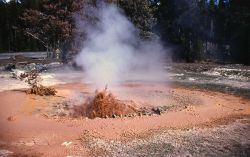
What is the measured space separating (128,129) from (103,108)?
98.1 inches

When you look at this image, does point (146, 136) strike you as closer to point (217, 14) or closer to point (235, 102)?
point (235, 102)

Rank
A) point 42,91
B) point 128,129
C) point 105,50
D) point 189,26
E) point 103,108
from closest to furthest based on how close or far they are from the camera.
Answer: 1. point 128,129
2. point 103,108
3. point 42,91
4. point 105,50
5. point 189,26

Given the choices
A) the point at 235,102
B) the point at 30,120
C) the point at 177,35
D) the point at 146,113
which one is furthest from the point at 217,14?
the point at 30,120

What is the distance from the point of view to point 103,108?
1166cm

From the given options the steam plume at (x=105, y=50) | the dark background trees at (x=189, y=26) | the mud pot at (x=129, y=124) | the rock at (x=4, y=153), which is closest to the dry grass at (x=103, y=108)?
the mud pot at (x=129, y=124)

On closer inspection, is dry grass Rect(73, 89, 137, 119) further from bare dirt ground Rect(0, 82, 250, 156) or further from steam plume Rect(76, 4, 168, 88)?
steam plume Rect(76, 4, 168, 88)

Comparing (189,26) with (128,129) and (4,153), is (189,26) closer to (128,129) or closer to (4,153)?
(128,129)

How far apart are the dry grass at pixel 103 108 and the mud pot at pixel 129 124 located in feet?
0.11

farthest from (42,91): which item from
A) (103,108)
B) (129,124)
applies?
(129,124)

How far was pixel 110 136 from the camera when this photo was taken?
8.73 metres

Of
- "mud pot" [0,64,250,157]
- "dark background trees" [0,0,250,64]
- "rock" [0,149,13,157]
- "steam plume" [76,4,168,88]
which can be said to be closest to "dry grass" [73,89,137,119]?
"mud pot" [0,64,250,157]

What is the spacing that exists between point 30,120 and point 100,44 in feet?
26.3

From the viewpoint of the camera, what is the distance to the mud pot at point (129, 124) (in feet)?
25.6

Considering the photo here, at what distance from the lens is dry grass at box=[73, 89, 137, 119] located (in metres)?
11.4
